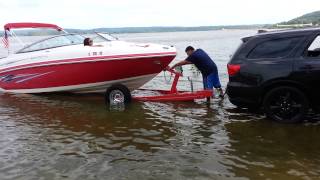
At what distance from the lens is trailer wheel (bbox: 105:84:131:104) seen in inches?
435

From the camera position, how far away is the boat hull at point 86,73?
432 inches

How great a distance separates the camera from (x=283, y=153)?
6.34 metres

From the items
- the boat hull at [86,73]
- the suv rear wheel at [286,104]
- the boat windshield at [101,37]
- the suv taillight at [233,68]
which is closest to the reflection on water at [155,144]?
the suv rear wheel at [286,104]

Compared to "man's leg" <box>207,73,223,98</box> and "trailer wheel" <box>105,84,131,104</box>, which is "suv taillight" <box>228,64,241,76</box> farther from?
"trailer wheel" <box>105,84,131,104</box>

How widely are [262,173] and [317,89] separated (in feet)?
9.06

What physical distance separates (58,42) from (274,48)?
6477 millimetres

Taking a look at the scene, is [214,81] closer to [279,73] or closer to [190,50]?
[190,50]

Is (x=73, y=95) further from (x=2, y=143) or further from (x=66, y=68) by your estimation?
(x=2, y=143)

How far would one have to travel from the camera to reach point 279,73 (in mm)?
7848

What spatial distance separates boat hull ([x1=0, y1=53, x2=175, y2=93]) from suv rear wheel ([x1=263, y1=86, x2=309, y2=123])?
3586 millimetres

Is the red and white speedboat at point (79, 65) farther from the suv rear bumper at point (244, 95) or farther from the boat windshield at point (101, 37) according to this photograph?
the suv rear bumper at point (244, 95)

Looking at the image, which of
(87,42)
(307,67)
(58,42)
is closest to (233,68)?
(307,67)

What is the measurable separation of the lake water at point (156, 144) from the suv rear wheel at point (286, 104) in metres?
0.19

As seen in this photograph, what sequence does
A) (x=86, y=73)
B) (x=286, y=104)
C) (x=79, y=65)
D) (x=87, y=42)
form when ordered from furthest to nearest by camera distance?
(x=87, y=42) → (x=86, y=73) → (x=79, y=65) → (x=286, y=104)
